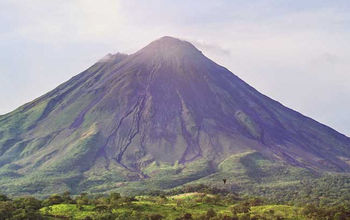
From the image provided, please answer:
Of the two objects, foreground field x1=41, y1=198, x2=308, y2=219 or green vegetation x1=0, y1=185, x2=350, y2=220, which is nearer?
green vegetation x1=0, y1=185, x2=350, y2=220

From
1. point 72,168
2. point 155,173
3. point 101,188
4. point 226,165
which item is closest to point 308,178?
point 226,165

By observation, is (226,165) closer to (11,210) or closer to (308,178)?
(308,178)

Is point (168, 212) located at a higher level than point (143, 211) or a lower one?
lower

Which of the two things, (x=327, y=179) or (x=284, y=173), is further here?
(x=284, y=173)

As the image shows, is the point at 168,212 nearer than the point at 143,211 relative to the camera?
No

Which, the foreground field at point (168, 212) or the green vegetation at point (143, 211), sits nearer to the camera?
the green vegetation at point (143, 211)

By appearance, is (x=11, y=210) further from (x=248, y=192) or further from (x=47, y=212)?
(x=248, y=192)

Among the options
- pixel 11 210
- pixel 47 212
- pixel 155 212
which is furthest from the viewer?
pixel 155 212

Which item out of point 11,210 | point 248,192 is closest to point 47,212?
point 11,210

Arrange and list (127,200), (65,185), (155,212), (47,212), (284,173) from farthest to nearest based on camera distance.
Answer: (284,173)
(65,185)
(127,200)
(155,212)
(47,212)
